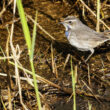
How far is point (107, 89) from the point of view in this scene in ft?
18.8

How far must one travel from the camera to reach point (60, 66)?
681 centimetres

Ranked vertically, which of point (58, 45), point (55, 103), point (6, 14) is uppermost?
point (6, 14)

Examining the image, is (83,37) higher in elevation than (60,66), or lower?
higher

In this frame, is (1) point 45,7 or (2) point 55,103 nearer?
(2) point 55,103

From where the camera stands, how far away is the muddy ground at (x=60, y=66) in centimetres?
549

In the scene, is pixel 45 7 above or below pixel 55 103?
above

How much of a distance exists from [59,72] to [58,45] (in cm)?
126

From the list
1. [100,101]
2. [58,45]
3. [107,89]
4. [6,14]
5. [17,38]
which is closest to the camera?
[100,101]

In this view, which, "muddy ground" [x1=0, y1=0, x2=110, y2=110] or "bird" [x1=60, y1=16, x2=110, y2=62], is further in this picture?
"bird" [x1=60, y1=16, x2=110, y2=62]

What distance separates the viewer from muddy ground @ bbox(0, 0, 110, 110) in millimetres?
5495

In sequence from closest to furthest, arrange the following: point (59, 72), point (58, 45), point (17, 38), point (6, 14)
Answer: point (59, 72), point (58, 45), point (17, 38), point (6, 14)

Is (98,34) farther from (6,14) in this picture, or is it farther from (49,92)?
(6,14)

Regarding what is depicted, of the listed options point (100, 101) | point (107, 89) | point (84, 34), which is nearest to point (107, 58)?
point (84, 34)

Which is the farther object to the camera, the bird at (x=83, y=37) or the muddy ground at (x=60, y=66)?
the bird at (x=83, y=37)
